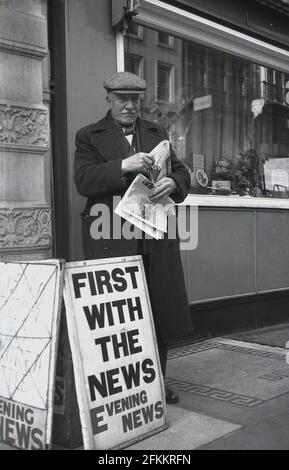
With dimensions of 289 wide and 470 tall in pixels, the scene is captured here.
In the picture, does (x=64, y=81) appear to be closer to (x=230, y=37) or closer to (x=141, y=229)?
(x=141, y=229)

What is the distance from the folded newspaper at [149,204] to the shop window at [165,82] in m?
2.51

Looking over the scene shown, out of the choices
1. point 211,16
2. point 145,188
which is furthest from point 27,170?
point 211,16

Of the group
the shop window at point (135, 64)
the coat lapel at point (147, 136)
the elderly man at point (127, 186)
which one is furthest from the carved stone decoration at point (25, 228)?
the shop window at point (135, 64)

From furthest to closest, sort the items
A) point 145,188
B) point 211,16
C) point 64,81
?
point 211,16 < point 64,81 < point 145,188

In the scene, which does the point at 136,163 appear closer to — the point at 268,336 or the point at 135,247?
the point at 135,247

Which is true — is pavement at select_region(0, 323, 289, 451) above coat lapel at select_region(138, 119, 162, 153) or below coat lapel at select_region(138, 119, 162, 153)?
below

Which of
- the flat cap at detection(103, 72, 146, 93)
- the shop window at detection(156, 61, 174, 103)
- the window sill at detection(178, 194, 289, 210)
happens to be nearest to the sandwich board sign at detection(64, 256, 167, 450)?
the flat cap at detection(103, 72, 146, 93)

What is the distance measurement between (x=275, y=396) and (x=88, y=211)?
1.91 m

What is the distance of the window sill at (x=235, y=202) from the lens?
5932 millimetres

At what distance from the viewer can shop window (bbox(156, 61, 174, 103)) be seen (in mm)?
6078

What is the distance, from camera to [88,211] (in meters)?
3.74

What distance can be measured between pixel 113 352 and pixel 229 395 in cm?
138

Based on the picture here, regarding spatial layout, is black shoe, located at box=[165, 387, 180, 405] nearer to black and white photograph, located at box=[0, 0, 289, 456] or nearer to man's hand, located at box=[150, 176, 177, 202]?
black and white photograph, located at box=[0, 0, 289, 456]

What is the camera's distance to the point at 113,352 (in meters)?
3.22
